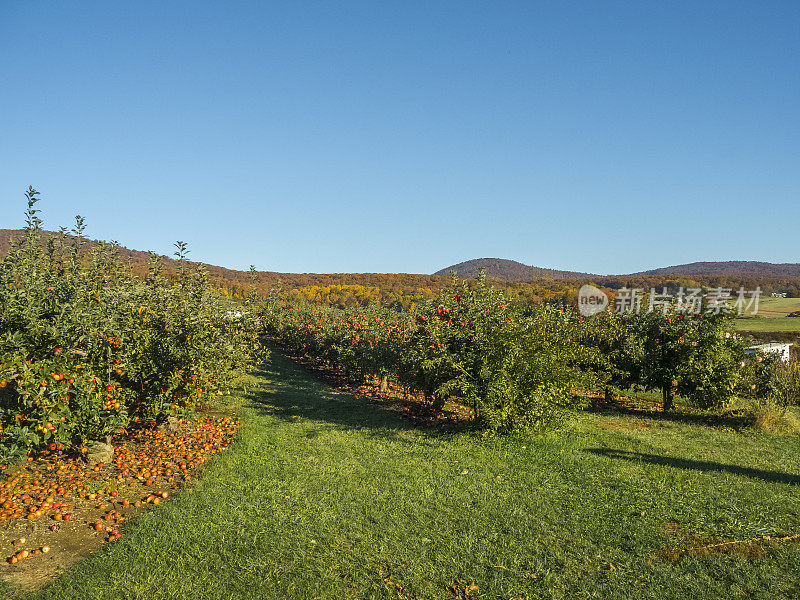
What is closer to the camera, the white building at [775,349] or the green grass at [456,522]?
the green grass at [456,522]

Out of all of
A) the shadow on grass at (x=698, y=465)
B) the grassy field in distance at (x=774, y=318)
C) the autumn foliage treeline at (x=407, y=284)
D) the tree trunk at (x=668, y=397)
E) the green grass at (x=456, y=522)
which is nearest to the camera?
the green grass at (x=456, y=522)

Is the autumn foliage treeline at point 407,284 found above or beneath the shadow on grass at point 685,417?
above

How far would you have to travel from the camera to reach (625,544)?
539 cm

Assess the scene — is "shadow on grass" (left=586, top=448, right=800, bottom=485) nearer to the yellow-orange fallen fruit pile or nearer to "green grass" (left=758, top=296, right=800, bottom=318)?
the yellow-orange fallen fruit pile

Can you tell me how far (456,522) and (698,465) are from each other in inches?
196

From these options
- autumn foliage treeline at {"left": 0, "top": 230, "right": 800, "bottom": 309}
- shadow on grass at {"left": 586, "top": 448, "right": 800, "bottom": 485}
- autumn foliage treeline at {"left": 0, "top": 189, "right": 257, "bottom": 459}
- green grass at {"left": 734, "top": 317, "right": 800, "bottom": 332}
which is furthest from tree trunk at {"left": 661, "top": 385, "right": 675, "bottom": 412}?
autumn foliage treeline at {"left": 0, "top": 230, "right": 800, "bottom": 309}

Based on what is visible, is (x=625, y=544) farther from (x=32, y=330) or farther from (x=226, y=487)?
(x=32, y=330)

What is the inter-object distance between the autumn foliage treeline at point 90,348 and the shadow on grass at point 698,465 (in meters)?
7.18

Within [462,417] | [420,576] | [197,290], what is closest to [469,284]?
[462,417]

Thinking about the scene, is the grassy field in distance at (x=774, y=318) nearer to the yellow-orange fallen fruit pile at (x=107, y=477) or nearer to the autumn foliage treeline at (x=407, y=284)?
the autumn foliage treeline at (x=407, y=284)

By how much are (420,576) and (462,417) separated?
667cm

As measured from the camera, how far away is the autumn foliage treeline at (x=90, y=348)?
625 centimetres

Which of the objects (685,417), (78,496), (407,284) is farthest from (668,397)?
(407,284)

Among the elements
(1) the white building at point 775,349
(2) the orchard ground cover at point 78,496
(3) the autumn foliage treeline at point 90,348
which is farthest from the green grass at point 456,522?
(1) the white building at point 775,349
